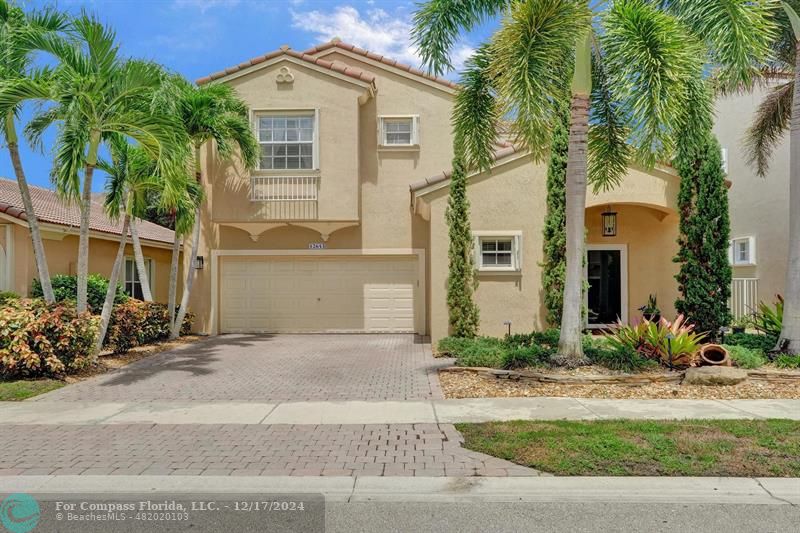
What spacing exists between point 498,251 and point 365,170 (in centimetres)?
491

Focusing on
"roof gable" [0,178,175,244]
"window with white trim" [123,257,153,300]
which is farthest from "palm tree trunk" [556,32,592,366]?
"window with white trim" [123,257,153,300]

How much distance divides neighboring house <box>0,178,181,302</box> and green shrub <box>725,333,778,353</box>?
13.2m

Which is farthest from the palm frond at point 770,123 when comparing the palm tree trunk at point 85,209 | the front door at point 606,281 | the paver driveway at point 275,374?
the palm tree trunk at point 85,209

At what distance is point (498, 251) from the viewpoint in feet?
39.9

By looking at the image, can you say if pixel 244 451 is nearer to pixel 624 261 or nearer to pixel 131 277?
pixel 624 261

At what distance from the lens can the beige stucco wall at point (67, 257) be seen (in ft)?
41.2

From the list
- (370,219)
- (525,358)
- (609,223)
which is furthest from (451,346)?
(609,223)

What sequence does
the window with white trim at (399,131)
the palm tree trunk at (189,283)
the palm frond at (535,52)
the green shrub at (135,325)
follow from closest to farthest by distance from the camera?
the palm frond at (535,52) < the green shrub at (135,325) < the palm tree trunk at (189,283) < the window with white trim at (399,131)

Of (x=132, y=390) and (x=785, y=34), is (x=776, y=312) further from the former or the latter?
(x=132, y=390)

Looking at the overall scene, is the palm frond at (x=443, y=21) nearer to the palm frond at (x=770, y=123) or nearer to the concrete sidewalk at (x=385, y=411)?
the concrete sidewalk at (x=385, y=411)

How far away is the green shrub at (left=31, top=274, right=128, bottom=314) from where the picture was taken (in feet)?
41.0

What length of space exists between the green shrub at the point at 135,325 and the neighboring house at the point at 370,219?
166 cm

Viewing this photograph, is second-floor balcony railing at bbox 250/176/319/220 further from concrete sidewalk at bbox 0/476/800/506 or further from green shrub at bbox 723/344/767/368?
green shrub at bbox 723/344/767/368

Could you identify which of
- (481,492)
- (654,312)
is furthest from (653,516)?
(654,312)
